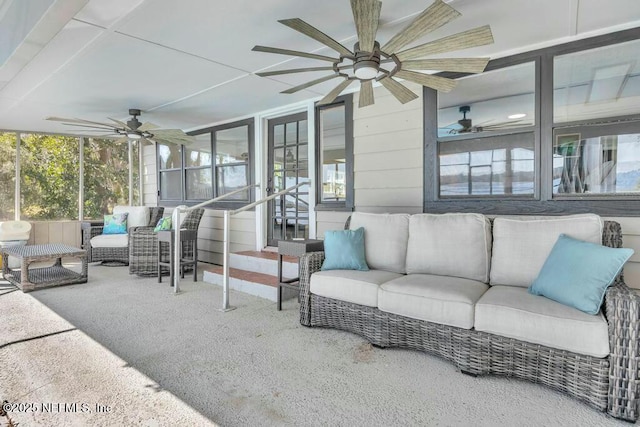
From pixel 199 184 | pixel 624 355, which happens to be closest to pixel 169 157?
pixel 199 184

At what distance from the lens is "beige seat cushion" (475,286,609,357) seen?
1845 mm

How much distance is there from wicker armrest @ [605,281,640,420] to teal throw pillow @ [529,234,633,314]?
0.39ft

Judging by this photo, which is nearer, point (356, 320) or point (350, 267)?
point (356, 320)

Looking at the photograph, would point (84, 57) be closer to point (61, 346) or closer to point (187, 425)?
point (61, 346)

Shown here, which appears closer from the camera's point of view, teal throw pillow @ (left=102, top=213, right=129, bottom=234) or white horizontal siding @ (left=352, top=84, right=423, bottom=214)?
white horizontal siding @ (left=352, top=84, right=423, bottom=214)

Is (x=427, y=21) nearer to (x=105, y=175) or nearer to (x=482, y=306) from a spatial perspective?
(x=482, y=306)

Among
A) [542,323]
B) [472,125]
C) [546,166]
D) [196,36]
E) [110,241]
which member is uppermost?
[196,36]

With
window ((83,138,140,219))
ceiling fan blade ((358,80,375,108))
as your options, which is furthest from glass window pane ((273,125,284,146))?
window ((83,138,140,219))

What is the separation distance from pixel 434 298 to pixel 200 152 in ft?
17.4

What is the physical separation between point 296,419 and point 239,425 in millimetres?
276

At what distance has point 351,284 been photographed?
9.07ft

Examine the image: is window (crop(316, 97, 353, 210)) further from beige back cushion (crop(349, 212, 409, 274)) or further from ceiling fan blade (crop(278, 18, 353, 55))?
ceiling fan blade (crop(278, 18, 353, 55))

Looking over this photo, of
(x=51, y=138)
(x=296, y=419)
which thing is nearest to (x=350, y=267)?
(x=296, y=419)

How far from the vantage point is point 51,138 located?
22.6 feet
